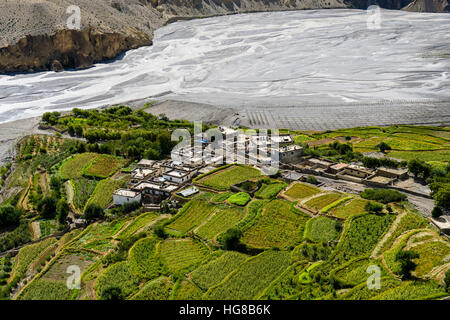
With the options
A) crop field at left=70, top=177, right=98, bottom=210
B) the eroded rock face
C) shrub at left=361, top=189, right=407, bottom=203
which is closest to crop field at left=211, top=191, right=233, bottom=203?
shrub at left=361, top=189, right=407, bottom=203

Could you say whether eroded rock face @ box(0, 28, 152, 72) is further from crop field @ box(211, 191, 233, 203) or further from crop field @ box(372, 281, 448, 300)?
crop field @ box(372, 281, 448, 300)

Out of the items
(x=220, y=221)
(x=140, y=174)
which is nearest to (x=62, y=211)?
(x=140, y=174)

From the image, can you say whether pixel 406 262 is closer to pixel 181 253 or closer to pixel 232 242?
pixel 232 242

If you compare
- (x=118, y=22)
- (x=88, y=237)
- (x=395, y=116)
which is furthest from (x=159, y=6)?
(x=88, y=237)

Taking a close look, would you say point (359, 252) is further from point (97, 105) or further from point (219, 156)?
point (97, 105)

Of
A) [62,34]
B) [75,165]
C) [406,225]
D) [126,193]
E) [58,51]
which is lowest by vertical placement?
[406,225]

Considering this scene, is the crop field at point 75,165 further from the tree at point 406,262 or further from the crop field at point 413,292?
the crop field at point 413,292

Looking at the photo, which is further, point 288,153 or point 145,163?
point 145,163
